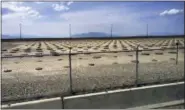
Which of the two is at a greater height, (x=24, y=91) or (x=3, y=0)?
(x=3, y=0)

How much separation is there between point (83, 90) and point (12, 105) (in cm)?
192

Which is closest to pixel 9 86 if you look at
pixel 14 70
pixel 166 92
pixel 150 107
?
pixel 14 70

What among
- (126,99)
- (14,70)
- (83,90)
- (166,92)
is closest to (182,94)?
(166,92)

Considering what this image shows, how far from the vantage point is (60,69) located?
9.86 m

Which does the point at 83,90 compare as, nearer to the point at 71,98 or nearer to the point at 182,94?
→ the point at 71,98

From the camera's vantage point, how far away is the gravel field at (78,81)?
22.3 ft

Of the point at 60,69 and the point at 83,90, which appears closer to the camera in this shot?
the point at 83,90

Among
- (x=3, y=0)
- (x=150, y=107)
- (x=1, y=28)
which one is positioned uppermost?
(x=3, y=0)

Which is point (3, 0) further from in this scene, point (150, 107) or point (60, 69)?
point (60, 69)

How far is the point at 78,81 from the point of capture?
7863 millimetres

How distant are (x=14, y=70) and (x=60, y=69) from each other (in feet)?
5.47

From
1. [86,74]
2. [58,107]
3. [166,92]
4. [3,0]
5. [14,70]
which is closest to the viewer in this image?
[3,0]

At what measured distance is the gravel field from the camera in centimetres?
679

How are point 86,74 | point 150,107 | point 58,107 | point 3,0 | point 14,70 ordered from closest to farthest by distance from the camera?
point 3,0 < point 58,107 < point 150,107 < point 86,74 < point 14,70
